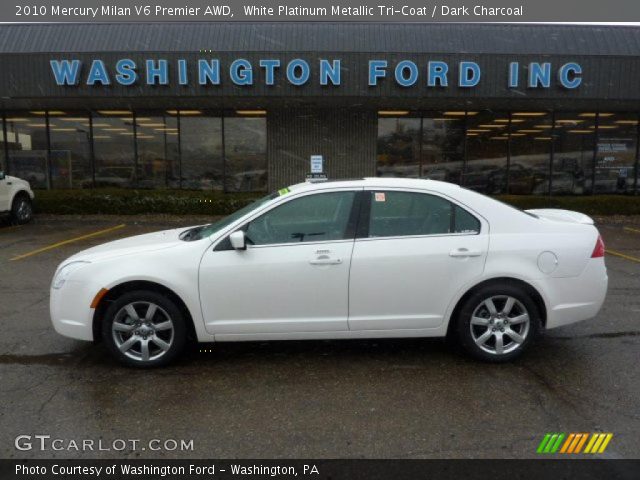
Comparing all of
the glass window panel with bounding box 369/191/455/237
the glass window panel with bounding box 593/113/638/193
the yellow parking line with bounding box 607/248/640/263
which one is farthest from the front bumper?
the glass window panel with bounding box 593/113/638/193

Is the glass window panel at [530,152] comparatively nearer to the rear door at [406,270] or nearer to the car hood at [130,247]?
the rear door at [406,270]

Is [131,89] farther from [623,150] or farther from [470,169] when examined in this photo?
[623,150]

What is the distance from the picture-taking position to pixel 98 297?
447 centimetres

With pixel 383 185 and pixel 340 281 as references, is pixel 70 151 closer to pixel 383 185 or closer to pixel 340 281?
pixel 383 185

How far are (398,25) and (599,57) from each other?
220 inches

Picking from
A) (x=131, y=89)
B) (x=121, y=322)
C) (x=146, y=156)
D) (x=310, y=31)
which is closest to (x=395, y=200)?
(x=121, y=322)

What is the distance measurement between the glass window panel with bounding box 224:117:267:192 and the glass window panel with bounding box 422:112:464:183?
16.0 ft

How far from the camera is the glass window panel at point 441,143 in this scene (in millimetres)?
16875

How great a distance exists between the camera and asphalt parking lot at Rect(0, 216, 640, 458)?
3.46 metres

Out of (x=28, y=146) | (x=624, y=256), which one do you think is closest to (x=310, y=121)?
(x=28, y=146)

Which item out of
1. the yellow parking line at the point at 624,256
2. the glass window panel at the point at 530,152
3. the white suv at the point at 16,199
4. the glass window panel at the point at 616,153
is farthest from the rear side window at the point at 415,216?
the glass window panel at the point at 616,153

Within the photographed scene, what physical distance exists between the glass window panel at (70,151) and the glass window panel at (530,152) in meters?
13.0

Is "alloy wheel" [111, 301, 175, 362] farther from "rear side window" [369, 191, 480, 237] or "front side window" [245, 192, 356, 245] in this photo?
"rear side window" [369, 191, 480, 237]

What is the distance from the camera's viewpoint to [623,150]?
56.1ft
